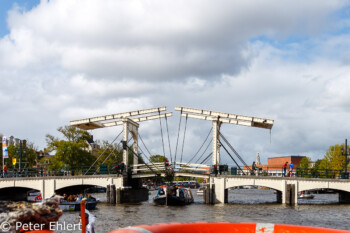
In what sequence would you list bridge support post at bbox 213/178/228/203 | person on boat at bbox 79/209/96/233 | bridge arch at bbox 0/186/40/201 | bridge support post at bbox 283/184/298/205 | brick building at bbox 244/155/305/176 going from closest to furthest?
1. person on boat at bbox 79/209/96/233
2. bridge support post at bbox 283/184/298/205
3. bridge support post at bbox 213/178/228/203
4. bridge arch at bbox 0/186/40/201
5. brick building at bbox 244/155/305/176

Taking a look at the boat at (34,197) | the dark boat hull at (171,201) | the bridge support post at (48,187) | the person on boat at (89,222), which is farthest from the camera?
the boat at (34,197)

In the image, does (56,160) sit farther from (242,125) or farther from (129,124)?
(242,125)

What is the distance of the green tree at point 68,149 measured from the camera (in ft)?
159

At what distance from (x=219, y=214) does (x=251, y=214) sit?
1974 millimetres

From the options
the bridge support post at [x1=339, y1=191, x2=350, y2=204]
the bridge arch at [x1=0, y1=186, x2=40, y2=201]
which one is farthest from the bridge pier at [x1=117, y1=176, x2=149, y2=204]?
the bridge support post at [x1=339, y1=191, x2=350, y2=204]

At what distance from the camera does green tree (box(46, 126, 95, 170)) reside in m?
48.3

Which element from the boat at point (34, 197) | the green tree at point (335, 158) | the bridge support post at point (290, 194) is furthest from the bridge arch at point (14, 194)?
the green tree at point (335, 158)

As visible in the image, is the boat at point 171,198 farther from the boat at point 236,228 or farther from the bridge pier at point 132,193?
the boat at point 236,228

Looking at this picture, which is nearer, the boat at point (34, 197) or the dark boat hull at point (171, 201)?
the dark boat hull at point (171, 201)

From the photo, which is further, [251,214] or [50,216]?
[251,214]

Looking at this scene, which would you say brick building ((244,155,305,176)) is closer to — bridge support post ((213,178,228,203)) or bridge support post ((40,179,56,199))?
bridge support post ((213,178,228,203))

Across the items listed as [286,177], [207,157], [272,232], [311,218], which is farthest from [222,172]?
[272,232]

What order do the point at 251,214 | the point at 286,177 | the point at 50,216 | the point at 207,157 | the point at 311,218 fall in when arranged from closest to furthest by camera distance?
the point at 50,216 < the point at 311,218 < the point at 251,214 < the point at 286,177 < the point at 207,157

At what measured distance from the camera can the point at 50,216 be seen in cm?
396
